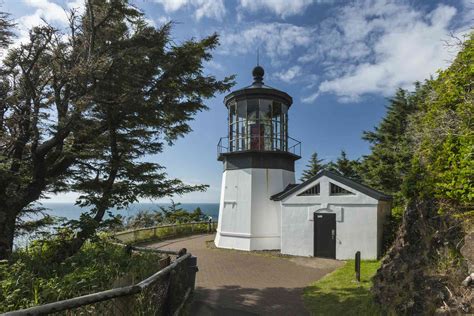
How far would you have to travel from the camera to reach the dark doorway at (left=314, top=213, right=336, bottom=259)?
13.2 meters

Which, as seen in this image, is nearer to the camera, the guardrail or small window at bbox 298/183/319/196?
small window at bbox 298/183/319/196

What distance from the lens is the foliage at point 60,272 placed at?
16.0ft

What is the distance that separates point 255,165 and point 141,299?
1128 centimetres

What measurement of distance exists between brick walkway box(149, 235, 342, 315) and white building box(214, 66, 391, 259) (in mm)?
1084

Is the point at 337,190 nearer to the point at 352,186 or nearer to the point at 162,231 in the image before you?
the point at 352,186

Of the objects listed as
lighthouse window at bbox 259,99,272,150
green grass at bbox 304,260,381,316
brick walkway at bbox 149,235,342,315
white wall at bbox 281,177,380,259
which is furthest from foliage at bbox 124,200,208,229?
green grass at bbox 304,260,381,316

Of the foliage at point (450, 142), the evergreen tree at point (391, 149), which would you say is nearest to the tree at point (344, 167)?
the evergreen tree at point (391, 149)

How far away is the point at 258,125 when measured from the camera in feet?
51.0

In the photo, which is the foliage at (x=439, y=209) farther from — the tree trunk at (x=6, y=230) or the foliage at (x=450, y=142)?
the tree trunk at (x=6, y=230)

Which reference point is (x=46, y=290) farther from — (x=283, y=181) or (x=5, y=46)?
(x=283, y=181)

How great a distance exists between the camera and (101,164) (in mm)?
7910

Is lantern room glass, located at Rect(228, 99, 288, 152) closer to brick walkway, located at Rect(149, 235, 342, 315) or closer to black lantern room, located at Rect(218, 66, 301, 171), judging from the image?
black lantern room, located at Rect(218, 66, 301, 171)

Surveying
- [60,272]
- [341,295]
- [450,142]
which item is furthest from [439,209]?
[60,272]

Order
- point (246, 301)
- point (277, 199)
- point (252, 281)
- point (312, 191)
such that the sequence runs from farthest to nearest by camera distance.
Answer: point (277, 199)
point (312, 191)
point (252, 281)
point (246, 301)
